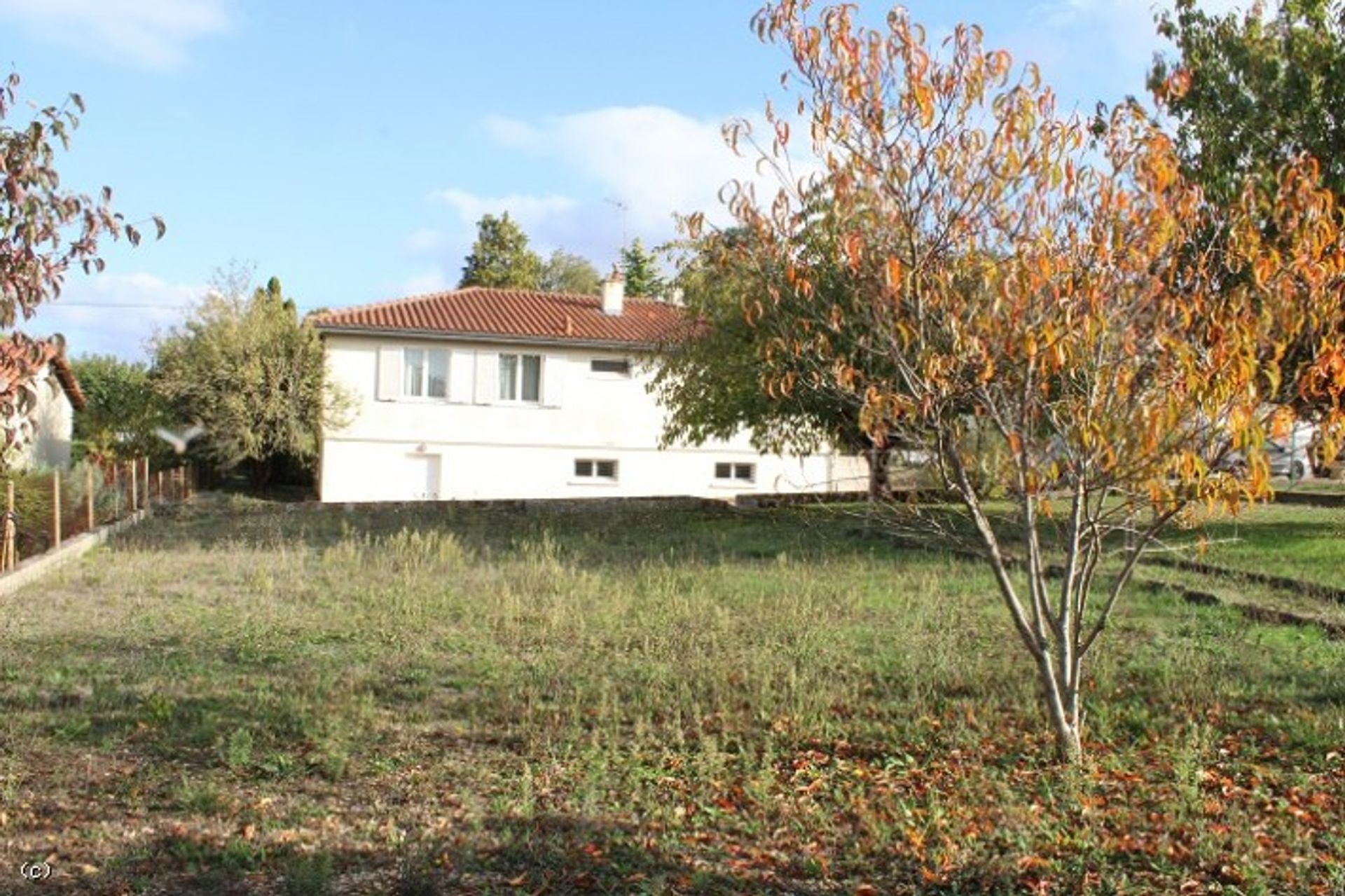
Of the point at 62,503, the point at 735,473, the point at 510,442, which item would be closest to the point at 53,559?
the point at 62,503

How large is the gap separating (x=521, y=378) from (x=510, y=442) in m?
1.77

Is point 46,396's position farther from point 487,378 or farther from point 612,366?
Answer: point 612,366

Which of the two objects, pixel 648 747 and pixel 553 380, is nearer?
pixel 648 747

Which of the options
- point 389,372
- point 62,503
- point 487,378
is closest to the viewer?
point 62,503

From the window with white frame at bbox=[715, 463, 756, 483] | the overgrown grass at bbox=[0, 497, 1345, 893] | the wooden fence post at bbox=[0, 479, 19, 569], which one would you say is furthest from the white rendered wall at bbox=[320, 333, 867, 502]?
the overgrown grass at bbox=[0, 497, 1345, 893]

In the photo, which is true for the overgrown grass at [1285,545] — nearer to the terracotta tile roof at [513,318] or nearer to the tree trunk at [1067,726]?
the tree trunk at [1067,726]

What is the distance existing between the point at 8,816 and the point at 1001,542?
548 inches

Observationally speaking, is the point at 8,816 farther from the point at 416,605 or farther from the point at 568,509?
the point at 568,509

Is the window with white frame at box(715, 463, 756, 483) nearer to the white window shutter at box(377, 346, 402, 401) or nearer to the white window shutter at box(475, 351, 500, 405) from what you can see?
the white window shutter at box(475, 351, 500, 405)

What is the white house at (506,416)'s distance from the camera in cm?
3203

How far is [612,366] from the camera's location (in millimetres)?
33812

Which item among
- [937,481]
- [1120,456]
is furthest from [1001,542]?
[1120,456]

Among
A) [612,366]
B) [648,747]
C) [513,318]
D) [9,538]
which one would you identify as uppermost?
[513,318]

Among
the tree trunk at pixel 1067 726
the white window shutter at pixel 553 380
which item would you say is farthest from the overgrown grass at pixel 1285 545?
the white window shutter at pixel 553 380
